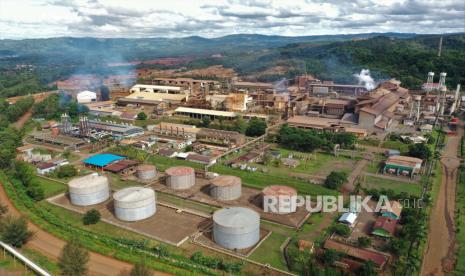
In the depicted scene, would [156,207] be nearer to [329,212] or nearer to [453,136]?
[329,212]

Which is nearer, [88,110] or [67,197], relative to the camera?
[67,197]

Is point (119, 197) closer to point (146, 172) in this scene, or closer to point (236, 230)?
point (146, 172)

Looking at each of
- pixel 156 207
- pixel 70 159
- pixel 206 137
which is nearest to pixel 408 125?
→ pixel 206 137

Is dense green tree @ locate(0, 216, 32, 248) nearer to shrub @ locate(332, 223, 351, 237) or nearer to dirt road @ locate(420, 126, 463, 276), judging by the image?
shrub @ locate(332, 223, 351, 237)

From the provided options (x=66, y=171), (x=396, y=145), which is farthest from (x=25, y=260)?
(x=396, y=145)

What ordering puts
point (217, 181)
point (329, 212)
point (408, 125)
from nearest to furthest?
point (329, 212)
point (217, 181)
point (408, 125)

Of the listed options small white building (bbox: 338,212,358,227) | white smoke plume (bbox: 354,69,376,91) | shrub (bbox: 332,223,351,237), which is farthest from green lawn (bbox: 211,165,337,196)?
white smoke plume (bbox: 354,69,376,91)

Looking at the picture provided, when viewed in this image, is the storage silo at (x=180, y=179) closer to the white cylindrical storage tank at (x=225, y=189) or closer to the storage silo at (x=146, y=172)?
the storage silo at (x=146, y=172)
